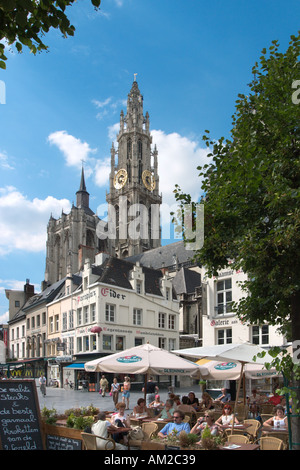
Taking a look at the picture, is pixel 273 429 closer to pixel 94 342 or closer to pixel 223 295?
pixel 223 295

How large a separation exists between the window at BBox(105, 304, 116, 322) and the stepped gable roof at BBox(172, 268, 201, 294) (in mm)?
17928

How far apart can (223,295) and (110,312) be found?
454 inches

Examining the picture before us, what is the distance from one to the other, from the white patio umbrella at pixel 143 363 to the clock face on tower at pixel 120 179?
91.2 meters

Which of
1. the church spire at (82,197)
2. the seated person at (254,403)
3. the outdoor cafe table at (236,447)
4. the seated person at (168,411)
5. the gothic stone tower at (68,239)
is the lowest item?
the seated person at (254,403)

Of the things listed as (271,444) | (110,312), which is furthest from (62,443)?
(110,312)

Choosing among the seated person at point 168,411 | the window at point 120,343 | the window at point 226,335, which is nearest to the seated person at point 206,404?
the seated person at point 168,411

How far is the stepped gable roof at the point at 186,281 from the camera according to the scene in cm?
5254

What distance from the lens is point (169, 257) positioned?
69500mm

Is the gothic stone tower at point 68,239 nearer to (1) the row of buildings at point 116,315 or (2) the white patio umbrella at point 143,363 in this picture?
(1) the row of buildings at point 116,315

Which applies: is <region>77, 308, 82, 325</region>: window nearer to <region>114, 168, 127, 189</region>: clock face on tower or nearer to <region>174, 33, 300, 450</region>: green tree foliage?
<region>174, 33, 300, 450</region>: green tree foliage

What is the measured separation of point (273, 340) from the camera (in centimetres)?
2270

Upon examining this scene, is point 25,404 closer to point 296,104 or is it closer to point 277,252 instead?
point 277,252

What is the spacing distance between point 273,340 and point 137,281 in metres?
15.7
